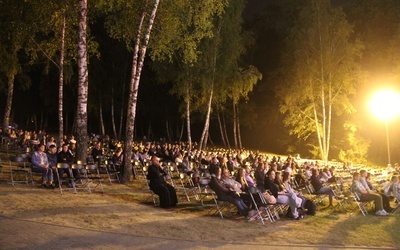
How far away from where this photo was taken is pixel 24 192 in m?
12.4

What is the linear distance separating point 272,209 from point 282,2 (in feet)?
85.3

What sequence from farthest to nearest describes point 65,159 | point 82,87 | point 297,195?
point 82,87, point 65,159, point 297,195

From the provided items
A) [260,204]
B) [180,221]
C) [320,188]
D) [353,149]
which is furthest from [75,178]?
Answer: [353,149]

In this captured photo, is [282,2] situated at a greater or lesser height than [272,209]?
greater

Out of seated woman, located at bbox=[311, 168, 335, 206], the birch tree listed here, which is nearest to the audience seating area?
seated woman, located at bbox=[311, 168, 335, 206]

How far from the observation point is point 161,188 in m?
12.5

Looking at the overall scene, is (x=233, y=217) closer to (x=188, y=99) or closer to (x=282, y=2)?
(x=188, y=99)

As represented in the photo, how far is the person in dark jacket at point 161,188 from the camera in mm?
12297

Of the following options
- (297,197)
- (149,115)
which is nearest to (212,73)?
(297,197)

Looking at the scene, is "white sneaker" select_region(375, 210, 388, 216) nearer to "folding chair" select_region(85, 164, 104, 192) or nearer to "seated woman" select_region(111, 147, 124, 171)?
"folding chair" select_region(85, 164, 104, 192)

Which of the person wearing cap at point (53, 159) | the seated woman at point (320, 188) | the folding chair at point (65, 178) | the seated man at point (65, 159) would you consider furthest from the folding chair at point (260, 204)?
the person wearing cap at point (53, 159)

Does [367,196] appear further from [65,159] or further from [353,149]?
[353,149]

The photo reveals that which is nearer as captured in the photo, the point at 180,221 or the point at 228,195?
the point at 180,221

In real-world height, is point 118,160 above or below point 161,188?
above
